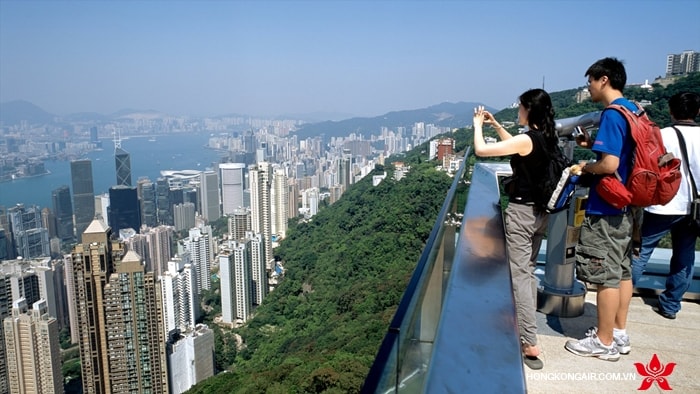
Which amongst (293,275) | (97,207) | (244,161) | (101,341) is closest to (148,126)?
(244,161)

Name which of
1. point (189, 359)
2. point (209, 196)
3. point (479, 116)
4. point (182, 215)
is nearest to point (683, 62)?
point (189, 359)

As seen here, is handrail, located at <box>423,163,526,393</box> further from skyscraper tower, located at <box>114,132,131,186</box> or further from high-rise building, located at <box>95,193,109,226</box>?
skyscraper tower, located at <box>114,132,131,186</box>

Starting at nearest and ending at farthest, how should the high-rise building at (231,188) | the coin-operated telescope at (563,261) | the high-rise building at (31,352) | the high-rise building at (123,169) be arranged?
1. the coin-operated telescope at (563,261)
2. the high-rise building at (31,352)
3. the high-rise building at (123,169)
4. the high-rise building at (231,188)

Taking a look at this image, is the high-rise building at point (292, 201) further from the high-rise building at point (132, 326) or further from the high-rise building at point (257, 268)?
the high-rise building at point (132, 326)

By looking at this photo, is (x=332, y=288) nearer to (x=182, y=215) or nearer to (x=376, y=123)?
(x=182, y=215)

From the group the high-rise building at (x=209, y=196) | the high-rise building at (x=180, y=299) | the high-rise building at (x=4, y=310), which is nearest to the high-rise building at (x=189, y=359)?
the high-rise building at (x=180, y=299)
